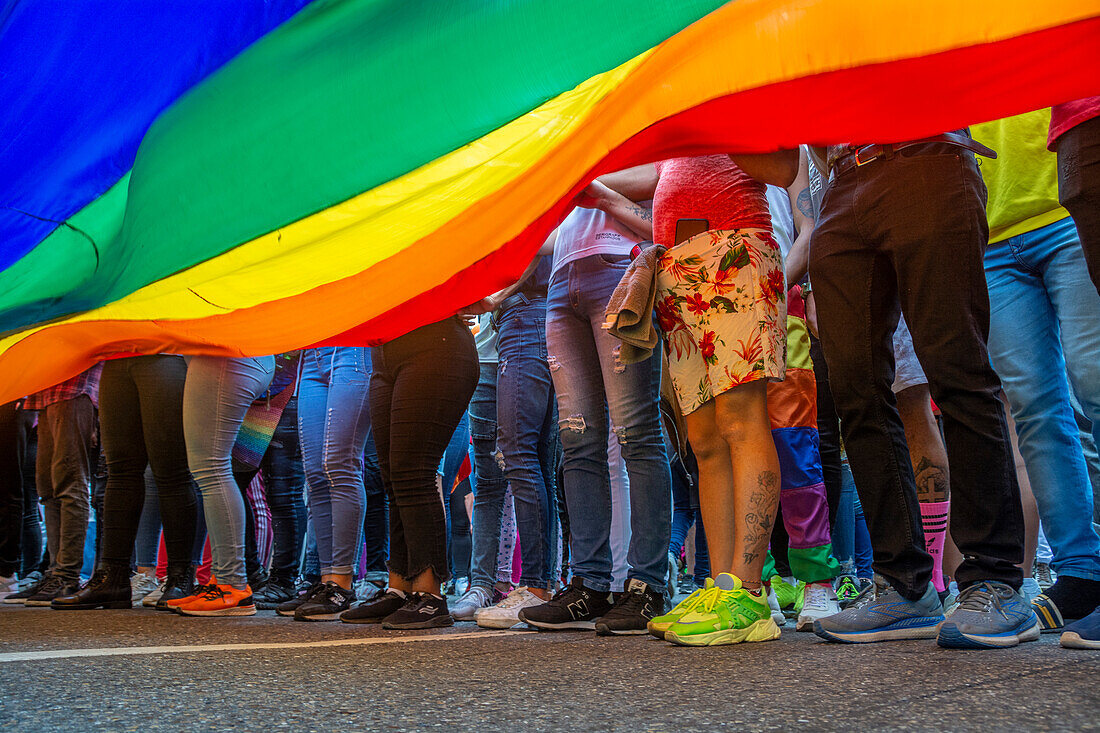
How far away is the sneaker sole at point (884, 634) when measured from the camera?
6.51ft

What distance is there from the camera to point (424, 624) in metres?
2.70

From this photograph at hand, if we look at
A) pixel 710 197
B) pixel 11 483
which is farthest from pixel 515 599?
pixel 11 483

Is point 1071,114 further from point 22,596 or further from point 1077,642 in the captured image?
point 22,596

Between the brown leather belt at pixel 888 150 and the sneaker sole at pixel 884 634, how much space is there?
1209mm

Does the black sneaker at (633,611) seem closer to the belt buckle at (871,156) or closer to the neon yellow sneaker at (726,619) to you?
the neon yellow sneaker at (726,619)

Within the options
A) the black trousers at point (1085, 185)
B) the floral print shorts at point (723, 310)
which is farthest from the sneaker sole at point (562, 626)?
the black trousers at point (1085, 185)

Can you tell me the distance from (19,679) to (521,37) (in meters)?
2.06

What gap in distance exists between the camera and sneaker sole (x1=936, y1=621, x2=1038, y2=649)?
176 cm

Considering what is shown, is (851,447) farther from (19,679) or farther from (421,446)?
(19,679)

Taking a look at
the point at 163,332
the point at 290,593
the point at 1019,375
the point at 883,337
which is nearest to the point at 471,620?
the point at 290,593

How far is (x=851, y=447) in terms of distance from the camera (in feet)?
7.11

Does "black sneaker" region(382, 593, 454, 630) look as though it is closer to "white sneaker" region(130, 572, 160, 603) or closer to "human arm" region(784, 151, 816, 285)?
"human arm" region(784, 151, 816, 285)

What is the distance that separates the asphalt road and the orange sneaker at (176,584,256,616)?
42.0 inches

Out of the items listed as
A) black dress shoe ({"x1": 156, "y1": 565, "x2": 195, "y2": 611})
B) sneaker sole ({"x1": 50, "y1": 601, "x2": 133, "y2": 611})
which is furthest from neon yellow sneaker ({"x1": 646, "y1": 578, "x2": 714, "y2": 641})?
sneaker sole ({"x1": 50, "y1": 601, "x2": 133, "y2": 611})
